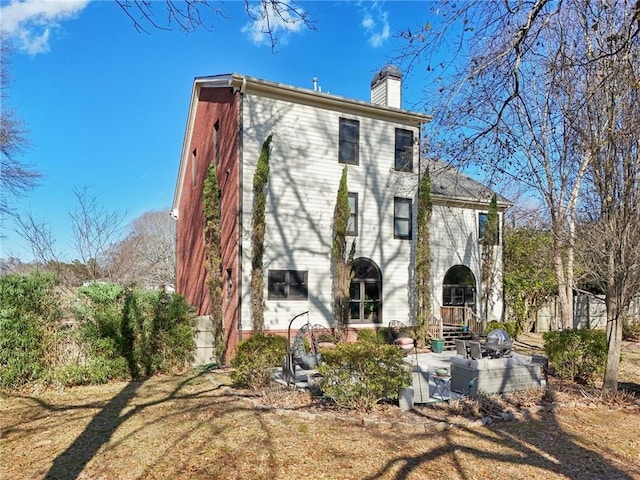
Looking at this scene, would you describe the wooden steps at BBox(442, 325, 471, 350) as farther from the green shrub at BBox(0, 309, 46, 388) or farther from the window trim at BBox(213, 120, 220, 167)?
the green shrub at BBox(0, 309, 46, 388)

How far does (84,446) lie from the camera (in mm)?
5648

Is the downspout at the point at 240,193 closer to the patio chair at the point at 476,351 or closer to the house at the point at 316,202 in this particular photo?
the house at the point at 316,202

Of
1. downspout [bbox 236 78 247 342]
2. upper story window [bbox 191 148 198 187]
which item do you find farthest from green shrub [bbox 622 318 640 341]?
upper story window [bbox 191 148 198 187]

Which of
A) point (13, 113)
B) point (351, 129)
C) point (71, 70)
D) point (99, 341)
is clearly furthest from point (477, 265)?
point (13, 113)

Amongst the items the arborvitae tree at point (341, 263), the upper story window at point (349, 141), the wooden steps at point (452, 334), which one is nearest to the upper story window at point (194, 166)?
the upper story window at point (349, 141)

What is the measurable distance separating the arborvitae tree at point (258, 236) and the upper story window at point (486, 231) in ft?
32.6

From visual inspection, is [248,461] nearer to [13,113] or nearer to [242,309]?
[242,309]

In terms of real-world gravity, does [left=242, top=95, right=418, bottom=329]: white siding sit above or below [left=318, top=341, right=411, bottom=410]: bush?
above

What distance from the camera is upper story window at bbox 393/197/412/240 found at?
15555 mm

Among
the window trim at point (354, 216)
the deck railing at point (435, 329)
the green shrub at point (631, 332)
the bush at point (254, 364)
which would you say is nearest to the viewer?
the bush at point (254, 364)

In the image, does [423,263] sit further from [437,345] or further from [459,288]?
[459,288]

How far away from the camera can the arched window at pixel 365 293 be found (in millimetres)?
14695

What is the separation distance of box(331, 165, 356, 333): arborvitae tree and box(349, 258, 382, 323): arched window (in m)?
0.69

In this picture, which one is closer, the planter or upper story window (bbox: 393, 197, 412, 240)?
the planter
